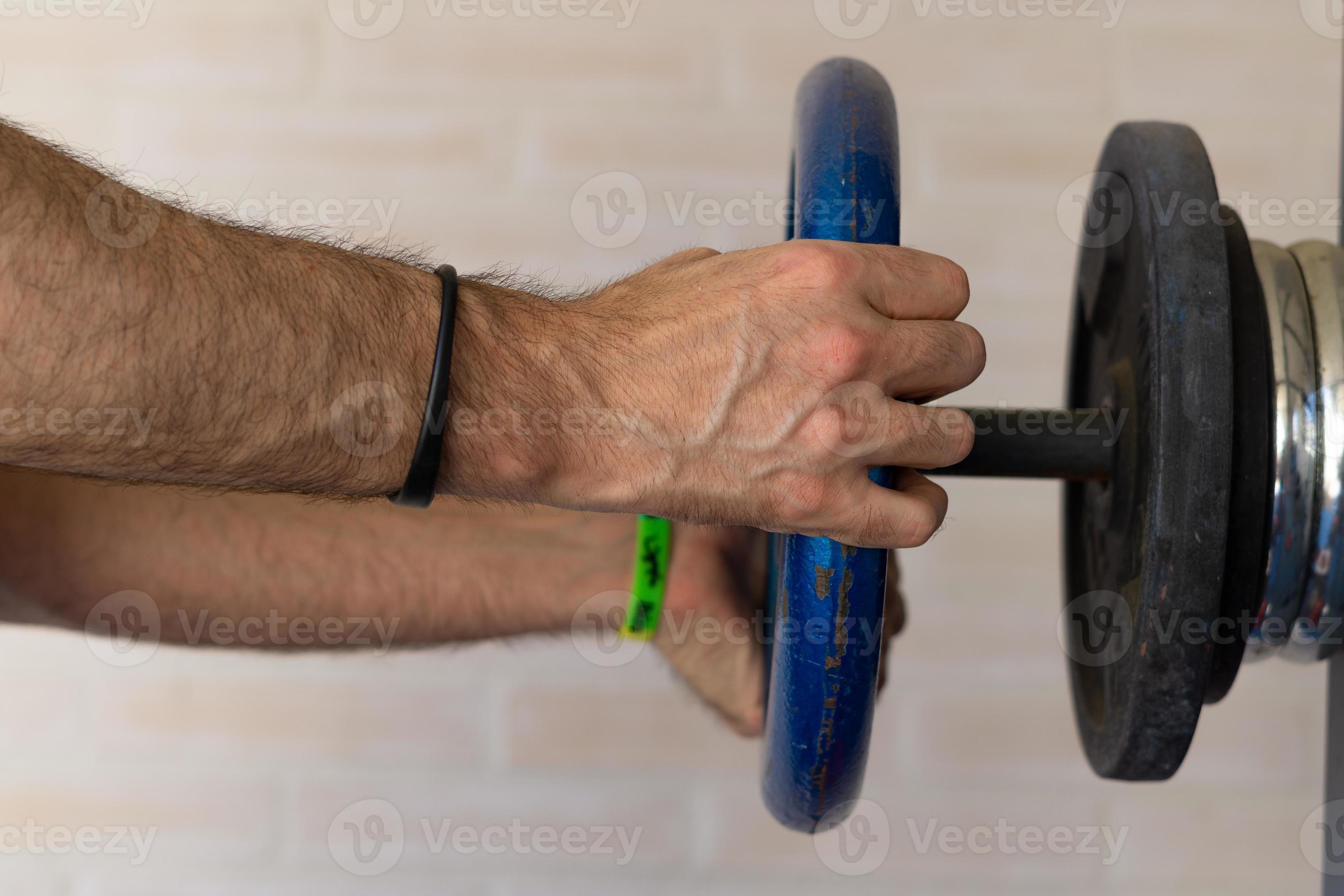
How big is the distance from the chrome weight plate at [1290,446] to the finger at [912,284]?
0.22 metres

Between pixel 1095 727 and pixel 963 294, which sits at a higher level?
pixel 963 294

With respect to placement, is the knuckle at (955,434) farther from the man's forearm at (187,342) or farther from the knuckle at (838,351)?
the man's forearm at (187,342)

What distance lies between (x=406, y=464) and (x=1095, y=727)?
0.52m

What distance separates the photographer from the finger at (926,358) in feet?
1.72

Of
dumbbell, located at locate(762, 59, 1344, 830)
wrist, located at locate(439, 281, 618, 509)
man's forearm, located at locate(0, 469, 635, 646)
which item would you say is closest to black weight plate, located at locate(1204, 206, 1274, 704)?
dumbbell, located at locate(762, 59, 1344, 830)

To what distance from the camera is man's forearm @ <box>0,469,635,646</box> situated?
2.78 ft

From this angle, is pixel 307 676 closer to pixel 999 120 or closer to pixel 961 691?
pixel 961 691

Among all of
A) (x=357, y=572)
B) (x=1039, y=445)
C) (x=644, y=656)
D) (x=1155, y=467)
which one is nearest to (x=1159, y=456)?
(x=1155, y=467)

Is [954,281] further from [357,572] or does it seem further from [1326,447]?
[357,572]

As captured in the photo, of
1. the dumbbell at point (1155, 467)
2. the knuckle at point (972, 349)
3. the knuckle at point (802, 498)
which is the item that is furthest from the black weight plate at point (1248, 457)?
the knuckle at point (802, 498)

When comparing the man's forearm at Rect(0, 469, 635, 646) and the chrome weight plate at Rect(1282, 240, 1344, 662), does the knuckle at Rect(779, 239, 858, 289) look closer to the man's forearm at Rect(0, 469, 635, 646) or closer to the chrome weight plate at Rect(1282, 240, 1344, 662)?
the chrome weight plate at Rect(1282, 240, 1344, 662)

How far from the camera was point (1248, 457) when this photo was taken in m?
0.60

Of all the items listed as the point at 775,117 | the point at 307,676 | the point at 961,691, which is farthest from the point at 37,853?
the point at 775,117

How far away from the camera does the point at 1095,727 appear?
0.71 metres
